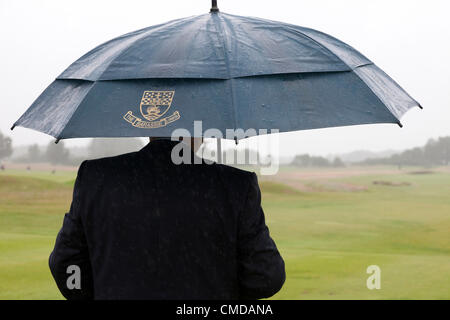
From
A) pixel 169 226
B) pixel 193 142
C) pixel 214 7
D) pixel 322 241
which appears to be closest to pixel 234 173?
pixel 193 142

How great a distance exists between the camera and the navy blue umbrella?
249 centimetres

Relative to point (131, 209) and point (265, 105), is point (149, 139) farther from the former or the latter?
point (265, 105)

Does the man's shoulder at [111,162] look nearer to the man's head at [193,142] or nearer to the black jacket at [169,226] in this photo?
the black jacket at [169,226]

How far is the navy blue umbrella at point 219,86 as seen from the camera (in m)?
2.49

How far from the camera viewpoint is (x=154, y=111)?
2.48 m

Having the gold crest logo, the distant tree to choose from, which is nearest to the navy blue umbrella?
the gold crest logo

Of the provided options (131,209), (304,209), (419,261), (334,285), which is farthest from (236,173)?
(304,209)

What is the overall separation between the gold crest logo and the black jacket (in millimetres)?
111

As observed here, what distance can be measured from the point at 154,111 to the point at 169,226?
531 mm

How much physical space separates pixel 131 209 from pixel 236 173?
1.66ft

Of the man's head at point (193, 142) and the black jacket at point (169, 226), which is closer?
the black jacket at point (169, 226)

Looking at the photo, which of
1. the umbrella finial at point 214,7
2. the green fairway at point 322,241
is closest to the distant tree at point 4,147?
the green fairway at point 322,241

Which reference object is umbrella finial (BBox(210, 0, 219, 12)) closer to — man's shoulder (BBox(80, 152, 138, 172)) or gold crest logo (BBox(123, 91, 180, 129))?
gold crest logo (BBox(123, 91, 180, 129))
